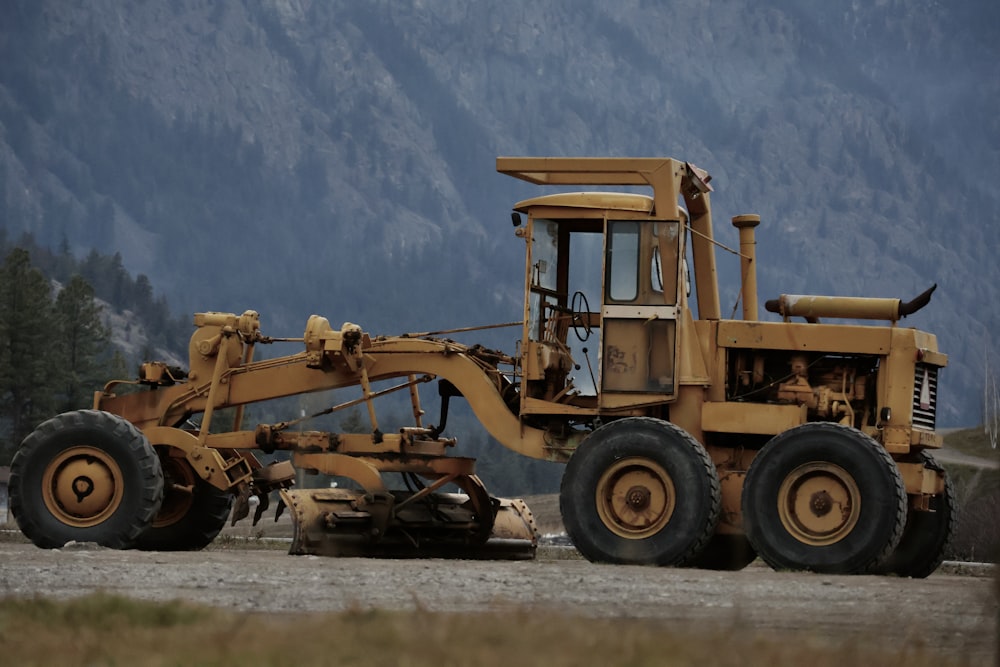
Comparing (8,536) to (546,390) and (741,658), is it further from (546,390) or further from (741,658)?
(741,658)

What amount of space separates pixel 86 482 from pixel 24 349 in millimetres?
63885

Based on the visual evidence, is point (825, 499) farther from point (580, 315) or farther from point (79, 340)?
point (79, 340)

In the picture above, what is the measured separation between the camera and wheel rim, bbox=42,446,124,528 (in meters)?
17.7

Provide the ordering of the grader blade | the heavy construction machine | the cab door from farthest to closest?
the grader blade
the cab door
the heavy construction machine

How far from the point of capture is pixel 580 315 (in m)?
18.6

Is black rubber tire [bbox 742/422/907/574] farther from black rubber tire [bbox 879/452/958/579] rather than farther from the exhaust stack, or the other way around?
the exhaust stack

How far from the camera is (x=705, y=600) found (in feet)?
36.5

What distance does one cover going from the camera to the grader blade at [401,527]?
1762 centimetres

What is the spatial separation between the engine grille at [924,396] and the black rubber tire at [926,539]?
1.41 ft

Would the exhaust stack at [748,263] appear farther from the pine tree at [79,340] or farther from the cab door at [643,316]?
the pine tree at [79,340]

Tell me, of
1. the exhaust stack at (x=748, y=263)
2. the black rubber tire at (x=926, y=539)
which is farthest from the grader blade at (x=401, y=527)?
the black rubber tire at (x=926, y=539)

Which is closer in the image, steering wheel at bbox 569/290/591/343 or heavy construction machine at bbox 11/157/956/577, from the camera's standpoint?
heavy construction machine at bbox 11/157/956/577

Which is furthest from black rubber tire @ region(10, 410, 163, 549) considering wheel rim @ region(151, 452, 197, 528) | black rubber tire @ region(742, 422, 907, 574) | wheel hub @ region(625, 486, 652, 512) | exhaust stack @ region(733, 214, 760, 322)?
exhaust stack @ region(733, 214, 760, 322)

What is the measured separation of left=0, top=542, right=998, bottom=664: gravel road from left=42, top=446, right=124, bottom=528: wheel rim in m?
2.47
